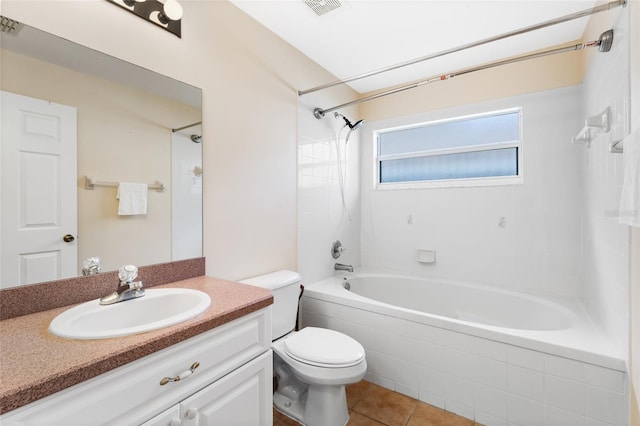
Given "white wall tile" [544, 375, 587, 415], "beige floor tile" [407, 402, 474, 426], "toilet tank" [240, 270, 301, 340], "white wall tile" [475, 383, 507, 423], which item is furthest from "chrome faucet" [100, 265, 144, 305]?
"white wall tile" [544, 375, 587, 415]

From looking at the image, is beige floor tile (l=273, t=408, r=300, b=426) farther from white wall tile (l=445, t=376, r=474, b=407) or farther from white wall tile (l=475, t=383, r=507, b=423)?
white wall tile (l=475, t=383, r=507, b=423)

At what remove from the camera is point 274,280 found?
1.79 metres

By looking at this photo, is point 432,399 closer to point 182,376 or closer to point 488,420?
point 488,420

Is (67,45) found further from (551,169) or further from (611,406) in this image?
(551,169)

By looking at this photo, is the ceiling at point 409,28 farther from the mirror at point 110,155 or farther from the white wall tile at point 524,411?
the white wall tile at point 524,411

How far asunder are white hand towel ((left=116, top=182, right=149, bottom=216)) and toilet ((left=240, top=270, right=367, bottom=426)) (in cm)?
73

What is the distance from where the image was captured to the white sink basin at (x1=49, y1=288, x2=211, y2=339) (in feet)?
2.79

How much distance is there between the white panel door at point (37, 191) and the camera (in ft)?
3.20

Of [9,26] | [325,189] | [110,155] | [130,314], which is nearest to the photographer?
[9,26]

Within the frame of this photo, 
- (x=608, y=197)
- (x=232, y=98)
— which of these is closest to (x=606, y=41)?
(x=608, y=197)

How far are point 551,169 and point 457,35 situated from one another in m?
1.23

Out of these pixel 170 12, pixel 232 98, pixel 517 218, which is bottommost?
pixel 517 218

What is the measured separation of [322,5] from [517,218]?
6.96 ft

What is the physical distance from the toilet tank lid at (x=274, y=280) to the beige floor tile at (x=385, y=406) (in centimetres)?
86
